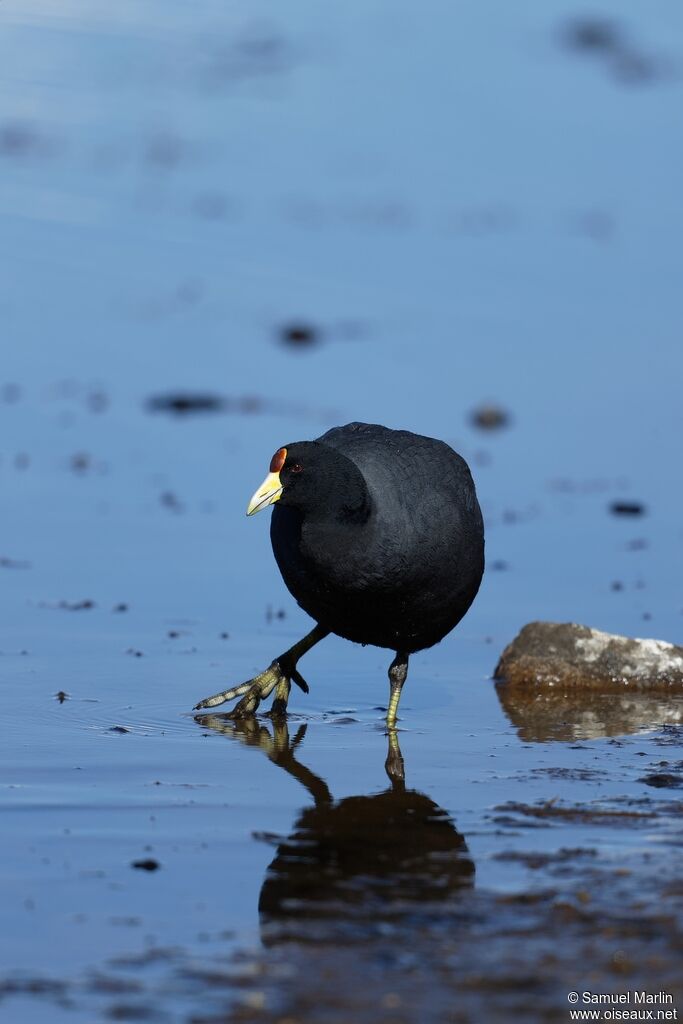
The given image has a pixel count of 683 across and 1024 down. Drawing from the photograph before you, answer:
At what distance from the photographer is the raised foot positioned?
7.34 m

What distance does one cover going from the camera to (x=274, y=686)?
7.54m

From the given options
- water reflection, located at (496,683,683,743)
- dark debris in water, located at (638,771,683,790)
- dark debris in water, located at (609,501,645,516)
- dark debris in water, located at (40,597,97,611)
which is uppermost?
dark debris in water, located at (609,501,645,516)

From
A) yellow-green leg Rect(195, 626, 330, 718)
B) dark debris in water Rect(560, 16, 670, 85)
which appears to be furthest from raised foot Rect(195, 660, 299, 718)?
dark debris in water Rect(560, 16, 670, 85)

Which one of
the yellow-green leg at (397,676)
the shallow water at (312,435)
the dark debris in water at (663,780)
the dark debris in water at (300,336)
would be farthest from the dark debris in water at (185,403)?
the dark debris in water at (663,780)

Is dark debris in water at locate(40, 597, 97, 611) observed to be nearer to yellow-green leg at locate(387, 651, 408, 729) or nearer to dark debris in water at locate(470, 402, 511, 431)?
yellow-green leg at locate(387, 651, 408, 729)

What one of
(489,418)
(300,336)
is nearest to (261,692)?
(489,418)

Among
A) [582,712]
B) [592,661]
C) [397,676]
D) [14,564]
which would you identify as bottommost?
[582,712]

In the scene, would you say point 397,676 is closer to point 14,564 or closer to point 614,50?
point 14,564

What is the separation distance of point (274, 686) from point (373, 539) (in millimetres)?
1060

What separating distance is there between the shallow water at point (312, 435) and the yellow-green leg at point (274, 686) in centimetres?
13

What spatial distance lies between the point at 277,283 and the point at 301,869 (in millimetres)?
10271

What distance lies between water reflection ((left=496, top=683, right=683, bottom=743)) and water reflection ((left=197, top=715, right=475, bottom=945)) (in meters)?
0.95

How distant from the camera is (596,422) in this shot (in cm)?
1245

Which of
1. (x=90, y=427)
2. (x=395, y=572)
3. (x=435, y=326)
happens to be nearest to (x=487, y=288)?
(x=435, y=326)
